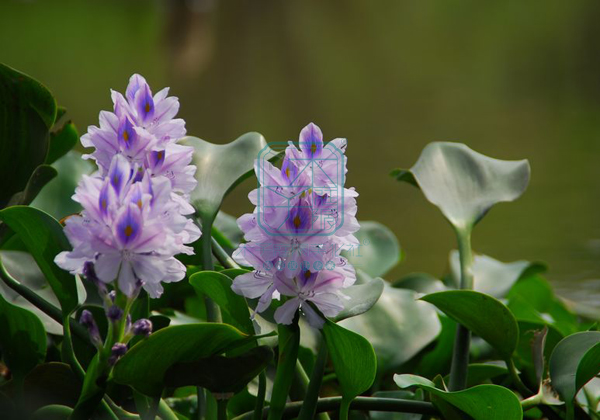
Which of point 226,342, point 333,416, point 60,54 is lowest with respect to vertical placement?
point 60,54

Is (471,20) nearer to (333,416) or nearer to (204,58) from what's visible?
(204,58)

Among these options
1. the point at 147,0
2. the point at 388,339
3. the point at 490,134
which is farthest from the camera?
the point at 147,0

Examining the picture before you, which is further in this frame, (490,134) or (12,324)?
(490,134)

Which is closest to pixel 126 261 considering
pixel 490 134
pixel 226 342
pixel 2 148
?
pixel 226 342

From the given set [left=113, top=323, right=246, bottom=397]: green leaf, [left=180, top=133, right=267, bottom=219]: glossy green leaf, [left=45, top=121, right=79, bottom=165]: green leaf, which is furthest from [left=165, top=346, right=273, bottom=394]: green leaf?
[left=45, top=121, right=79, bottom=165]: green leaf

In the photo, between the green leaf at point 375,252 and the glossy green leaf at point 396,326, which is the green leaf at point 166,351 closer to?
the glossy green leaf at point 396,326

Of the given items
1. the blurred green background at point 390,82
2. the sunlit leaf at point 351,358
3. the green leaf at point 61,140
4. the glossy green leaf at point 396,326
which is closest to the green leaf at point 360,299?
the sunlit leaf at point 351,358

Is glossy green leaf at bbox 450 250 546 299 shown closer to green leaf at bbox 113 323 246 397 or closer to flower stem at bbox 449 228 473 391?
flower stem at bbox 449 228 473 391

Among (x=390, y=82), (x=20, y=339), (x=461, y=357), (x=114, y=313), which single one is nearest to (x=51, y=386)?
(x=20, y=339)
